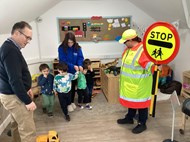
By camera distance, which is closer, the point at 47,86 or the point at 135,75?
the point at 135,75

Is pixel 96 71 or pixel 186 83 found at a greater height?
pixel 96 71

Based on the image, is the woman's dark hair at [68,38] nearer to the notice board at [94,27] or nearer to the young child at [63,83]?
the young child at [63,83]

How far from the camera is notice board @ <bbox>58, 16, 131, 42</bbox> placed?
4188 mm

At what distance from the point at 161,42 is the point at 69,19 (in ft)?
10.1

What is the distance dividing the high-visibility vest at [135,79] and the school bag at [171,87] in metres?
1.56

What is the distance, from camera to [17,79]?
5.39 feet

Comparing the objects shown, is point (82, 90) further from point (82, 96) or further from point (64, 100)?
point (64, 100)

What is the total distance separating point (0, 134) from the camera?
2.54 meters

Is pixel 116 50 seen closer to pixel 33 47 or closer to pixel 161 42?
pixel 33 47

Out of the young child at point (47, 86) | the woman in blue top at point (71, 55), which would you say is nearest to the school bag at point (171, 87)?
the woman in blue top at point (71, 55)

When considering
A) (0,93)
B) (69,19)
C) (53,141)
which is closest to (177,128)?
(53,141)

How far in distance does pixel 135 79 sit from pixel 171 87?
1.79 metres

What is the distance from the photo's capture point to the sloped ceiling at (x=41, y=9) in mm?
2467

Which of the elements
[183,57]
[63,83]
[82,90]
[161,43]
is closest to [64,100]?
[63,83]
